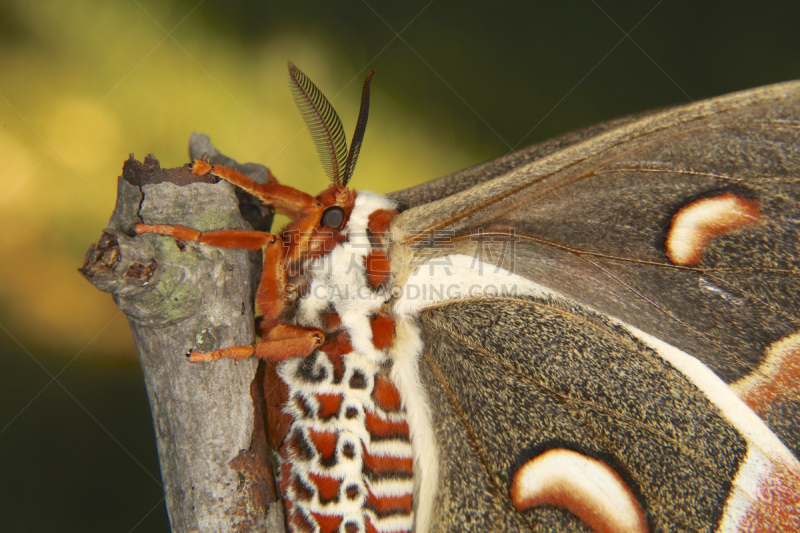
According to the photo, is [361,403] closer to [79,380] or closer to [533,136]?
[79,380]

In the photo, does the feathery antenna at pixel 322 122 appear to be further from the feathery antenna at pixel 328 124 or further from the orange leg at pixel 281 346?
the orange leg at pixel 281 346

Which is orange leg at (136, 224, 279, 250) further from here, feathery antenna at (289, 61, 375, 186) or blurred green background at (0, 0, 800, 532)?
blurred green background at (0, 0, 800, 532)

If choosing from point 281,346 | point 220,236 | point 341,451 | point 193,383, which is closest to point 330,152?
point 220,236

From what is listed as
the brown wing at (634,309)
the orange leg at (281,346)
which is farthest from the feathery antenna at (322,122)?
the orange leg at (281,346)

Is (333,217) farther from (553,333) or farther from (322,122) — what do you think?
(553,333)

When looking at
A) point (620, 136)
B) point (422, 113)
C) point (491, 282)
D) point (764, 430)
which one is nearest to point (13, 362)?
point (491, 282)

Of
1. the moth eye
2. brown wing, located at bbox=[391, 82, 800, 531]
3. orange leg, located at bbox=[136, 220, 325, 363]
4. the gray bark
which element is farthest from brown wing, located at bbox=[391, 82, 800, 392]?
the gray bark

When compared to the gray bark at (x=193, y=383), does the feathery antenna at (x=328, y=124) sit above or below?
above
